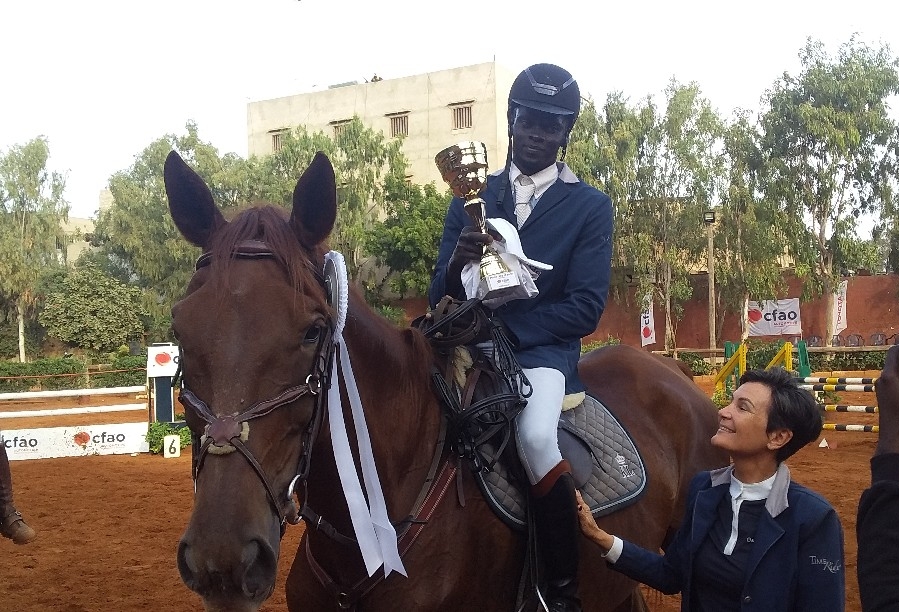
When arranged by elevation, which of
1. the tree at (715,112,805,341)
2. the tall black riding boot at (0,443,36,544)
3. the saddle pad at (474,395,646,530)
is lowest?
the tall black riding boot at (0,443,36,544)

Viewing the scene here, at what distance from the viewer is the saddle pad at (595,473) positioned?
9.04ft

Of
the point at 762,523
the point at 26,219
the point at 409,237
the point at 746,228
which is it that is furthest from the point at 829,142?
the point at 26,219

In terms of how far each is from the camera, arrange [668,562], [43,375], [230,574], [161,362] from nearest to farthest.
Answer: [230,574], [668,562], [161,362], [43,375]

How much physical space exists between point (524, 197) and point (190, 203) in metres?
1.48

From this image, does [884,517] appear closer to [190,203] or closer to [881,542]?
[881,542]

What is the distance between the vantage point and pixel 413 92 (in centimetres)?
3981

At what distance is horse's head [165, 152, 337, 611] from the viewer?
71.8 inches

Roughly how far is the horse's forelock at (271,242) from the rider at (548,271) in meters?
0.76

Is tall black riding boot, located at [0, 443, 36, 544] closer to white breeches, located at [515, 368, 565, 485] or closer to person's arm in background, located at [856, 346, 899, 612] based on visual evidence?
white breeches, located at [515, 368, 565, 485]

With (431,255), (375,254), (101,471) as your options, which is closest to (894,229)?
(431,255)

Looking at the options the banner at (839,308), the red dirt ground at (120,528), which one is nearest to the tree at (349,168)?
the banner at (839,308)

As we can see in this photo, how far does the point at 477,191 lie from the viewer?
283 centimetres

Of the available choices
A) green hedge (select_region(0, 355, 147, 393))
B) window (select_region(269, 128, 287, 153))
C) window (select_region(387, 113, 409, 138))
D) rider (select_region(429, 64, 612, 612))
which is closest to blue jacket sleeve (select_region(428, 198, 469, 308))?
rider (select_region(429, 64, 612, 612))

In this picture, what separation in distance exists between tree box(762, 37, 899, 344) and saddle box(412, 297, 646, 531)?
28817 mm
